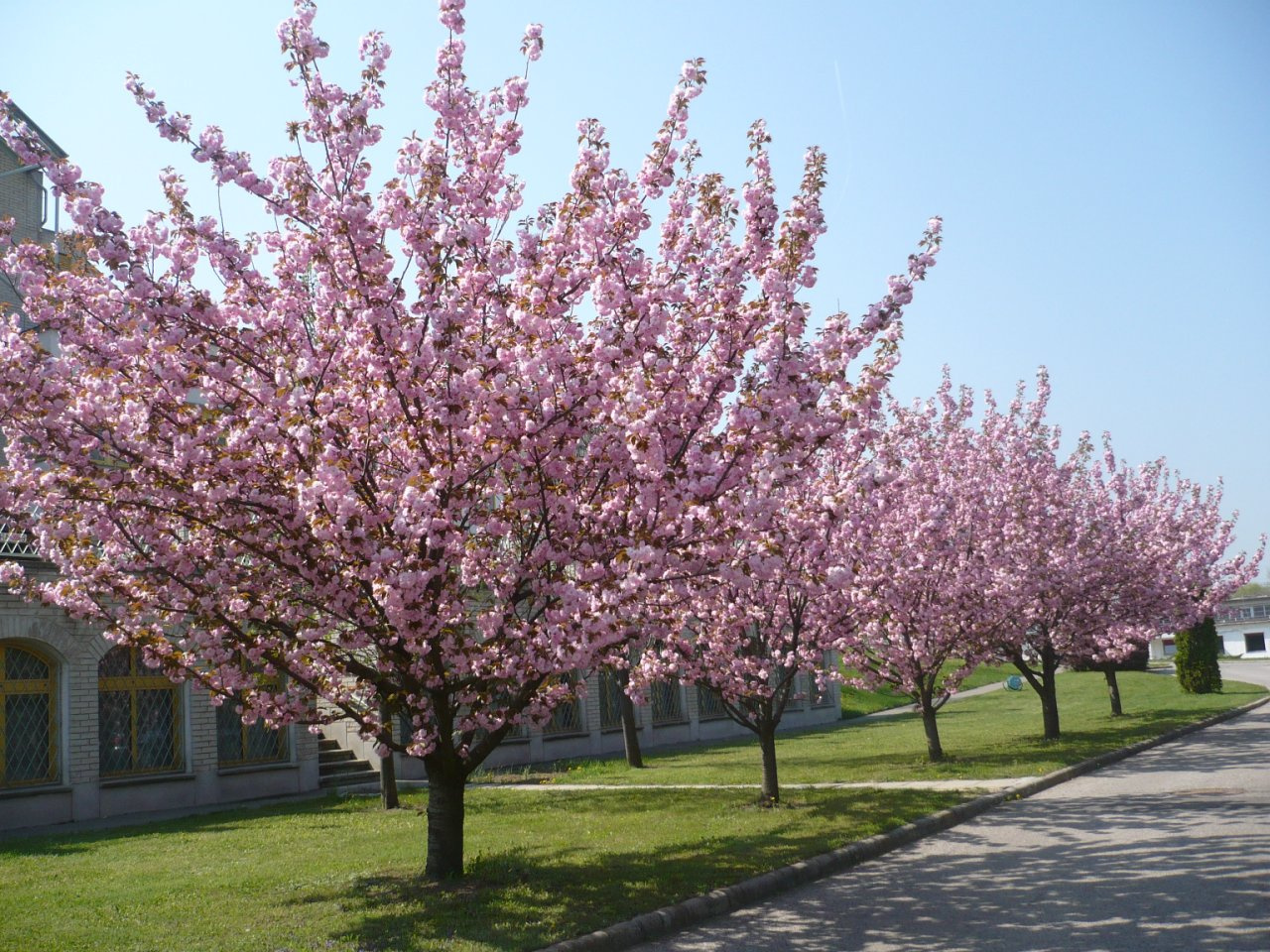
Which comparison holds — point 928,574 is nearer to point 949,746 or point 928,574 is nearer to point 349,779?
point 949,746

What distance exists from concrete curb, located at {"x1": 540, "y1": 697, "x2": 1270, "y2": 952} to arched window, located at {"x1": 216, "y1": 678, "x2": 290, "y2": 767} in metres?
12.2

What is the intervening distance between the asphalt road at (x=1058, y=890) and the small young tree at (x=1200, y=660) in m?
25.0

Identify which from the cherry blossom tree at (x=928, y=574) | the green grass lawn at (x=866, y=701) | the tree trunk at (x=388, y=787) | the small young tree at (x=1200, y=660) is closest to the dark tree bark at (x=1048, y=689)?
the cherry blossom tree at (x=928, y=574)

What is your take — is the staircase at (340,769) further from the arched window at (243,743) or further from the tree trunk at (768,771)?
the tree trunk at (768,771)

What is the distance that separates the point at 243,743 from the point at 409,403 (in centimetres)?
1368

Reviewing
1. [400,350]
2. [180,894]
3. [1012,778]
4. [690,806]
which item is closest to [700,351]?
[400,350]

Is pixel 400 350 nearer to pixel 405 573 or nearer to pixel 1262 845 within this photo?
pixel 405 573

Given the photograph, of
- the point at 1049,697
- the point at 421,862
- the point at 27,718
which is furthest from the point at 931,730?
the point at 27,718

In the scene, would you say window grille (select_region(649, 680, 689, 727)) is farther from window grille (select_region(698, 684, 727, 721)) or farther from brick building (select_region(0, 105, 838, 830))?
brick building (select_region(0, 105, 838, 830))

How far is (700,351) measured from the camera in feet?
30.8

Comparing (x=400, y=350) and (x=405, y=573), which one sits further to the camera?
(x=400, y=350)

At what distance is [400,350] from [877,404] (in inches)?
163

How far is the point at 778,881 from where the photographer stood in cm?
1002

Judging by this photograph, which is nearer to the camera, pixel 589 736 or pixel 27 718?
pixel 27 718
